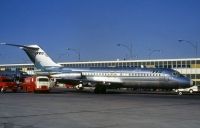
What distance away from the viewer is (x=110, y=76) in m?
56.7

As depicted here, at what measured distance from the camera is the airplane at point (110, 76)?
52.8 meters

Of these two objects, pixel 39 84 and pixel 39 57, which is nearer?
pixel 39 84

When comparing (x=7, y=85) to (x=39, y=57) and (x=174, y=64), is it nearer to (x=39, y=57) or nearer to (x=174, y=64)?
(x=39, y=57)

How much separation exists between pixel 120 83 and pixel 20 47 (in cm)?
1624

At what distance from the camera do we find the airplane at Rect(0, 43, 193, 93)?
52781 millimetres

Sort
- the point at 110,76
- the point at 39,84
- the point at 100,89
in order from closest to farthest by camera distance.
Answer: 1. the point at 39,84
2. the point at 100,89
3. the point at 110,76

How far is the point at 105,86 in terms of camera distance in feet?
186

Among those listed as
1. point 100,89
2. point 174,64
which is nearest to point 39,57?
point 100,89

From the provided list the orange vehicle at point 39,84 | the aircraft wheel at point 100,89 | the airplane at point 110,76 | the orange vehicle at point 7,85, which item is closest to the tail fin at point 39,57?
the airplane at point 110,76

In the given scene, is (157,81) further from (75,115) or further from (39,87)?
(75,115)

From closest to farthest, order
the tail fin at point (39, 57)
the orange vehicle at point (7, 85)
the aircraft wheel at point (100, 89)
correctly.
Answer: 1. the orange vehicle at point (7, 85)
2. the aircraft wheel at point (100, 89)
3. the tail fin at point (39, 57)

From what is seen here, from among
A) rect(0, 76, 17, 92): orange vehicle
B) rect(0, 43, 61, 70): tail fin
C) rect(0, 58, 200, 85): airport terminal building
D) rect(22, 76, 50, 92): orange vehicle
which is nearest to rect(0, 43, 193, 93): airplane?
rect(0, 43, 61, 70): tail fin

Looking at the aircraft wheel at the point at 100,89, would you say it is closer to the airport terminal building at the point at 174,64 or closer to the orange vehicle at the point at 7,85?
the orange vehicle at the point at 7,85

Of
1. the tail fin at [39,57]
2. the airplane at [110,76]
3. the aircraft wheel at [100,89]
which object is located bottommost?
the aircraft wheel at [100,89]
